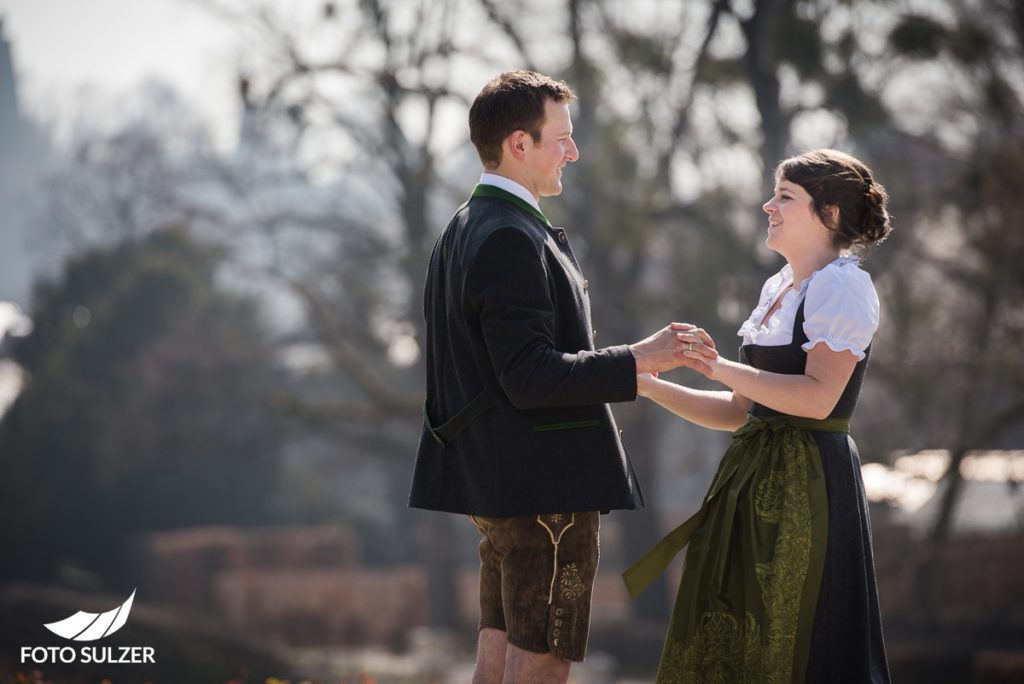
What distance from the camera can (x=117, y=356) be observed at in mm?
20391

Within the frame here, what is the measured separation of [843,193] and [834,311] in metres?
0.37

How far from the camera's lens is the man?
283 centimetres

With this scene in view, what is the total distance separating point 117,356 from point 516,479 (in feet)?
61.3

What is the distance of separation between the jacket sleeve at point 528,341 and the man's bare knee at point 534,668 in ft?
1.91

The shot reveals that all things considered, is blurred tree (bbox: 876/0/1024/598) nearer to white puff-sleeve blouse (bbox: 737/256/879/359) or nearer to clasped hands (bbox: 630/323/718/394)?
white puff-sleeve blouse (bbox: 737/256/879/359)

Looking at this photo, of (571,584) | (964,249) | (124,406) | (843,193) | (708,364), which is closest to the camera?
(571,584)

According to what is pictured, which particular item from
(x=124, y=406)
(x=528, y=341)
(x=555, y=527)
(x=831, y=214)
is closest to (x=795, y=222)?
(x=831, y=214)

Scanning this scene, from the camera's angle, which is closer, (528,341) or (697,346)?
(528,341)

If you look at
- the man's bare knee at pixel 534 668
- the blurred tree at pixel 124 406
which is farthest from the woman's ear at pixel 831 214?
the blurred tree at pixel 124 406

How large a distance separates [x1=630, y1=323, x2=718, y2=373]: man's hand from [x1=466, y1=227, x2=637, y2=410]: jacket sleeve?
0.07 meters

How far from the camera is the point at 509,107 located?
2965 mm

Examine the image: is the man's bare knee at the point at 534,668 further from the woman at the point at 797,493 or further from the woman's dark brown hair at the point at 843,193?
the woman's dark brown hair at the point at 843,193

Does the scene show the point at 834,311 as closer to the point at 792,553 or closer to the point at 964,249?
the point at 792,553

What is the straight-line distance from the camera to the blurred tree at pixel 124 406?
1961cm
